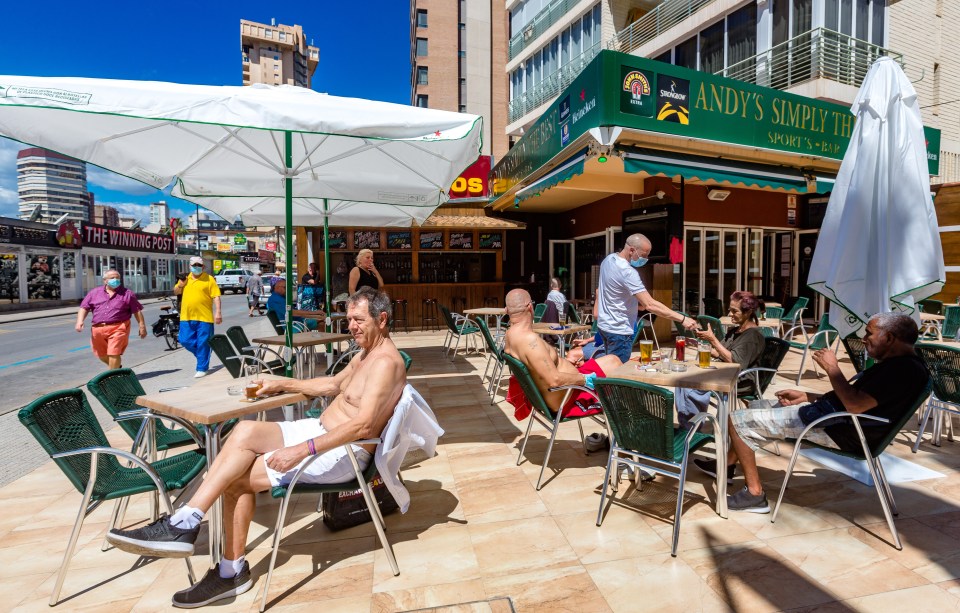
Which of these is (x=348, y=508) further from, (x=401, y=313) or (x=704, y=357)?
(x=401, y=313)

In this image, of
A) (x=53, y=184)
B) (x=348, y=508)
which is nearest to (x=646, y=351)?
(x=348, y=508)

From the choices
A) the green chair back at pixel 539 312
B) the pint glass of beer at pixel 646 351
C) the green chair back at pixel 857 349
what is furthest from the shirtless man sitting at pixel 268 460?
the green chair back at pixel 539 312

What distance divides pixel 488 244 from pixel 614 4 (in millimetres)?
9568

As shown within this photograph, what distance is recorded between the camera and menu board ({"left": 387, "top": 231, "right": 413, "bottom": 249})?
1182cm

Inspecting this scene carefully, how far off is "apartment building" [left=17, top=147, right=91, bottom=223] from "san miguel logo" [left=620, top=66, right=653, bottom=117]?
401 feet

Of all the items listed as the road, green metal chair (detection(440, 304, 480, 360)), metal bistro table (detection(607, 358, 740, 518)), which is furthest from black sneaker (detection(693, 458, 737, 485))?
the road

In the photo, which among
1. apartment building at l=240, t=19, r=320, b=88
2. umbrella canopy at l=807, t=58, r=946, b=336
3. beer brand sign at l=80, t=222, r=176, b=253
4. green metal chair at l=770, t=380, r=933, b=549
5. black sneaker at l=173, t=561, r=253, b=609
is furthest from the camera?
apartment building at l=240, t=19, r=320, b=88

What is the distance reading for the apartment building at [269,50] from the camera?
7906cm

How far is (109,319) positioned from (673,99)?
7.65 m

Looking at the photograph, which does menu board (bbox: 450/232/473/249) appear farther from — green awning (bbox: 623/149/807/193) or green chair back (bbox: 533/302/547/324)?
green awning (bbox: 623/149/807/193)

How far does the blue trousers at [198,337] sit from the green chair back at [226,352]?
218 cm

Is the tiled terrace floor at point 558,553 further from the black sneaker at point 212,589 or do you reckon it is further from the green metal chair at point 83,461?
the green metal chair at point 83,461

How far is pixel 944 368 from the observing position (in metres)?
3.30

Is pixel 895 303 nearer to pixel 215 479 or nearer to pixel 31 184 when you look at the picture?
pixel 215 479
